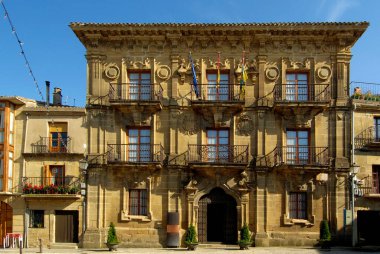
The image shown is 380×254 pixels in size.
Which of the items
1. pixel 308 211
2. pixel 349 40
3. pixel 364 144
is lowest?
pixel 308 211

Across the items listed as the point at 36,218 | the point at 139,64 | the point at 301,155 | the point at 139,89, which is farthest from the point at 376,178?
the point at 36,218

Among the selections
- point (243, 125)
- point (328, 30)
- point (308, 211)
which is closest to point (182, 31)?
point (243, 125)

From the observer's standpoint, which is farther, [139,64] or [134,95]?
[139,64]

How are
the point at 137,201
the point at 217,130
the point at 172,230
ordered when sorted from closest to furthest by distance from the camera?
the point at 172,230 → the point at 137,201 → the point at 217,130

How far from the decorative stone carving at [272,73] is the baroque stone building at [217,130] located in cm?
7

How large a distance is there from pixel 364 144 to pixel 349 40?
5.32 metres

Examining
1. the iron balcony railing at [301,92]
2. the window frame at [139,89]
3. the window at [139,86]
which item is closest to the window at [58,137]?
the window frame at [139,89]

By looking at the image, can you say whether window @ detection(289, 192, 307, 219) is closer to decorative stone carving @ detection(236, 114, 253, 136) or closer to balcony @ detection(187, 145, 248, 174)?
balcony @ detection(187, 145, 248, 174)

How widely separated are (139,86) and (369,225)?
1373cm

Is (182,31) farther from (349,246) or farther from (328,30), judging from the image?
(349,246)

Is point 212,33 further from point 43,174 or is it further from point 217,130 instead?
point 43,174

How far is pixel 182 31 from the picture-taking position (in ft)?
80.7

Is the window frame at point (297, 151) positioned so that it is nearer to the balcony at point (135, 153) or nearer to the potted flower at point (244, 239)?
the potted flower at point (244, 239)

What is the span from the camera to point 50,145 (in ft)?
82.9
